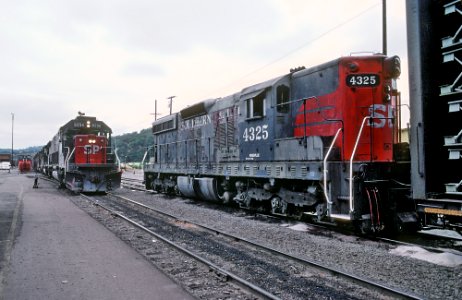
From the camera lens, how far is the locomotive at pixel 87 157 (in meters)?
18.8

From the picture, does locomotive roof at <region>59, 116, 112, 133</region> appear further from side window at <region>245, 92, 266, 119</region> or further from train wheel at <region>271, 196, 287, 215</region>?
train wheel at <region>271, 196, 287, 215</region>

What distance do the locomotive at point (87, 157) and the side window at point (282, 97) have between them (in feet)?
36.6

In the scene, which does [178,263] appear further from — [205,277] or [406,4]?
[406,4]

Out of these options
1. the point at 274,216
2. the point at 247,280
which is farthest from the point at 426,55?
the point at 274,216

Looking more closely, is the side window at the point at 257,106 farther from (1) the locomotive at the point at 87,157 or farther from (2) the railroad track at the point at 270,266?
(1) the locomotive at the point at 87,157

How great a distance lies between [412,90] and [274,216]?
6.32 m

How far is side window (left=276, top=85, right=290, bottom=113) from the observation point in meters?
10.4

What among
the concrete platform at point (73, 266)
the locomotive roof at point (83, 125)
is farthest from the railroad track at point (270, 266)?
the locomotive roof at point (83, 125)

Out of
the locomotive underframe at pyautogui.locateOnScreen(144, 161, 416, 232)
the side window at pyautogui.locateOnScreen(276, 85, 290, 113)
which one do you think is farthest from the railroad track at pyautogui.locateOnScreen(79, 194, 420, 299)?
the side window at pyautogui.locateOnScreen(276, 85, 290, 113)

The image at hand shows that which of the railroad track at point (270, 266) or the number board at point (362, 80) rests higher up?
the number board at point (362, 80)

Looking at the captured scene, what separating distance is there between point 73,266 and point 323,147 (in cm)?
543

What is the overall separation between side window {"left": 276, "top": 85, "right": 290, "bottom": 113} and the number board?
213 centimetres

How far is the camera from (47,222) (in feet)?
33.5

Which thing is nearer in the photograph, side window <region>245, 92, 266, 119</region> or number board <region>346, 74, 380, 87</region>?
number board <region>346, 74, 380, 87</region>
